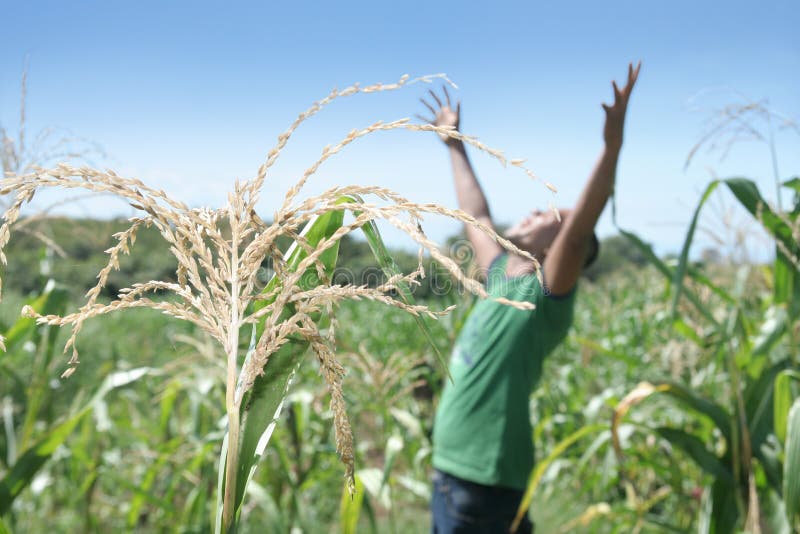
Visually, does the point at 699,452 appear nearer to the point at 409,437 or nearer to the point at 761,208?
the point at 761,208

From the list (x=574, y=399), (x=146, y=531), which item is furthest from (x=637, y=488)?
(x=146, y=531)

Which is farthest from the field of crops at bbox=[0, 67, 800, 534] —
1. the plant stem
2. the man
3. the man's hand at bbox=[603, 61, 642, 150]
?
the man's hand at bbox=[603, 61, 642, 150]

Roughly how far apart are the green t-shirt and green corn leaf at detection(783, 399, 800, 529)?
599 mm

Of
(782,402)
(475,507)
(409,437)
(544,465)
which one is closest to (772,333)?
(782,402)

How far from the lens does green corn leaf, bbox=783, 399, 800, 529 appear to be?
4.70ft

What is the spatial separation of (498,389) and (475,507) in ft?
1.22

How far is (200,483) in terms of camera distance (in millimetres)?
2082

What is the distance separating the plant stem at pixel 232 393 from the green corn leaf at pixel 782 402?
153 cm

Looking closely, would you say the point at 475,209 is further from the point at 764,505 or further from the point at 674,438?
the point at 764,505

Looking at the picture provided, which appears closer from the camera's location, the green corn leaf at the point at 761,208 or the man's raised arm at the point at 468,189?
the green corn leaf at the point at 761,208

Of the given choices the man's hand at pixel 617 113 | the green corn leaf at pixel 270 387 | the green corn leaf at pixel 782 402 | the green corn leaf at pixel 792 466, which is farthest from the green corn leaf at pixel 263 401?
the green corn leaf at pixel 782 402

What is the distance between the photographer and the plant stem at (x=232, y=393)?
21.0 inches

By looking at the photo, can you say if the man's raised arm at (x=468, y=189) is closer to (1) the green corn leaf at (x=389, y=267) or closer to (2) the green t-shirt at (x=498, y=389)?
(2) the green t-shirt at (x=498, y=389)

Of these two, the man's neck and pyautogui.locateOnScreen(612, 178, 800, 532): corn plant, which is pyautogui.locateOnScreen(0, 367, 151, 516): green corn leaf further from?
pyautogui.locateOnScreen(612, 178, 800, 532): corn plant
